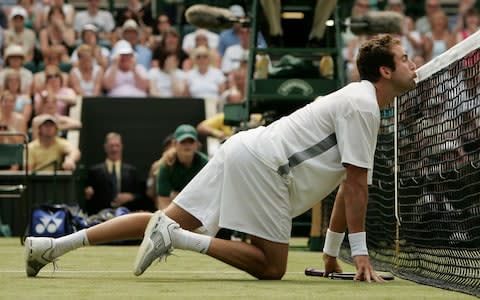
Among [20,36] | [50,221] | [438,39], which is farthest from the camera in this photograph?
[438,39]

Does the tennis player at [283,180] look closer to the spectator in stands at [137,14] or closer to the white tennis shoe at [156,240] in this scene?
the white tennis shoe at [156,240]

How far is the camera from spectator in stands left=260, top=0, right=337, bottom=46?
48.8 feet

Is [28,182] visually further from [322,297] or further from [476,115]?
[322,297]

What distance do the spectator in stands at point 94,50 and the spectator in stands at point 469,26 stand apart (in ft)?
18.7

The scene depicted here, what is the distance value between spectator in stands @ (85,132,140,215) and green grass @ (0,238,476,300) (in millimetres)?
7081

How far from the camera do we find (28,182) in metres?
16.8

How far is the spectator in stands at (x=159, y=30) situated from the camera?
2119 cm

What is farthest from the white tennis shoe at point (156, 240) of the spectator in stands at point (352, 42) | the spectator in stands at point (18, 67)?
the spectator in stands at point (18, 67)

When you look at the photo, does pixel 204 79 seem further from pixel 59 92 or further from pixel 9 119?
pixel 9 119

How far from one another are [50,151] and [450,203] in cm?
800

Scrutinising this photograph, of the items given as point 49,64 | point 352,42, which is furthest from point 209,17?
point 352,42

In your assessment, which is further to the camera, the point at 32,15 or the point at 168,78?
the point at 32,15

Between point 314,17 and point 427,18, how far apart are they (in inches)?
325

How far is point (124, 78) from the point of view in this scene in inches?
787
